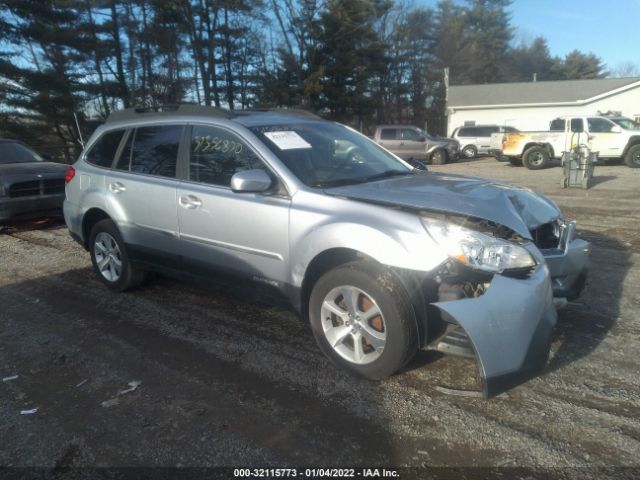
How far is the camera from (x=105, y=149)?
513cm

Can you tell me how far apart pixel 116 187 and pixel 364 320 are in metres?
3.03

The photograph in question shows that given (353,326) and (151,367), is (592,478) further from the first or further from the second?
(151,367)

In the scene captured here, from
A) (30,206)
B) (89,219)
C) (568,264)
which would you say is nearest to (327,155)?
(568,264)

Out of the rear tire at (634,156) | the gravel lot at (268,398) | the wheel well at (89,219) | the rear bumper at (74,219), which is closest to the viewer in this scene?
the gravel lot at (268,398)

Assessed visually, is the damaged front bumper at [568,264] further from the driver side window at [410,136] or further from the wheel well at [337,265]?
the driver side window at [410,136]

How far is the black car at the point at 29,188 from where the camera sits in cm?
776

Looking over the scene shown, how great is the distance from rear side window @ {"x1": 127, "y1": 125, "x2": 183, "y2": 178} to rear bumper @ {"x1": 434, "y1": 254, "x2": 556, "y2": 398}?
2.81 meters

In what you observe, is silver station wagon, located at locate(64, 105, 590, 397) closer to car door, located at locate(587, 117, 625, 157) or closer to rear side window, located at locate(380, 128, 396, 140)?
car door, located at locate(587, 117, 625, 157)

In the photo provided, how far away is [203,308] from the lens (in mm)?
4578

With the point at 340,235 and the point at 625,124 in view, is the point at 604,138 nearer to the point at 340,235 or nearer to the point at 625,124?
the point at 625,124

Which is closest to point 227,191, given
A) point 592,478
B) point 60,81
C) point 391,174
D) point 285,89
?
point 391,174

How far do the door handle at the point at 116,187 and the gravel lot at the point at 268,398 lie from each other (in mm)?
1106

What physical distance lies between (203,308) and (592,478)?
334 centimetres

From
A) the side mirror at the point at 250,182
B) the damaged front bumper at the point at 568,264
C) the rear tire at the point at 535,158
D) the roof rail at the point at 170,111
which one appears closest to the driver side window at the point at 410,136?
the rear tire at the point at 535,158
